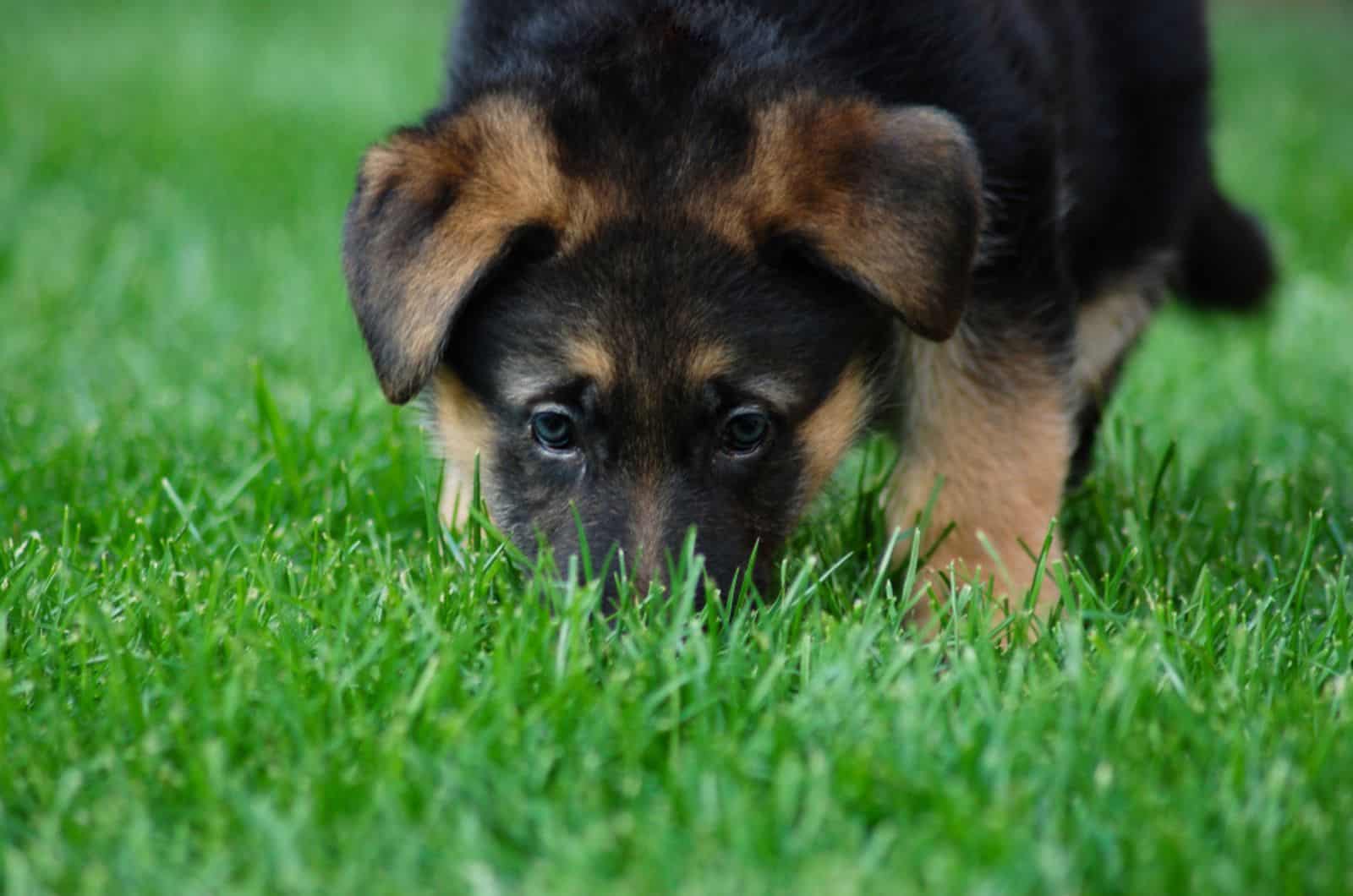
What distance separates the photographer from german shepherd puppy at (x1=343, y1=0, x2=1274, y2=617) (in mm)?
2689

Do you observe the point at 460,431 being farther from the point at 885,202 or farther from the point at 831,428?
the point at 885,202

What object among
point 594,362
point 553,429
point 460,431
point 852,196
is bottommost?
point 460,431

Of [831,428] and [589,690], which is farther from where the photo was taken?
[831,428]

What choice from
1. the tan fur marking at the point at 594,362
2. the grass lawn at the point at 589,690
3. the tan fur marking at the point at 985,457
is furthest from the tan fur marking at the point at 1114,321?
the tan fur marking at the point at 594,362

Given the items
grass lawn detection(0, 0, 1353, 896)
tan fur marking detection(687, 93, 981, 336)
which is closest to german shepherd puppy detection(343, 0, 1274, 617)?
tan fur marking detection(687, 93, 981, 336)

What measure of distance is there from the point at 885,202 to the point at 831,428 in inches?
18.4

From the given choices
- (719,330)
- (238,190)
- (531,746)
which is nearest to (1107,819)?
(531,746)

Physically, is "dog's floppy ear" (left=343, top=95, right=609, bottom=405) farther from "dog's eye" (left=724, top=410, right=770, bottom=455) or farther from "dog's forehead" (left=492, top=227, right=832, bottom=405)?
"dog's eye" (left=724, top=410, right=770, bottom=455)

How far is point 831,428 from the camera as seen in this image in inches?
116

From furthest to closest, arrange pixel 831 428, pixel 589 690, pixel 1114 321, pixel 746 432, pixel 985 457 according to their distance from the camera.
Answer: pixel 1114 321
pixel 985 457
pixel 831 428
pixel 746 432
pixel 589 690

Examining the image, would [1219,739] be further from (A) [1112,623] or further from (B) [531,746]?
(B) [531,746]

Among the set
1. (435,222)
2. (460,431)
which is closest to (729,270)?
(435,222)

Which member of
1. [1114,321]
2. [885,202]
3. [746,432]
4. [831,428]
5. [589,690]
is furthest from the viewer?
[1114,321]

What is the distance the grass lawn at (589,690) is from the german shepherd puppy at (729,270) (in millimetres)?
197
